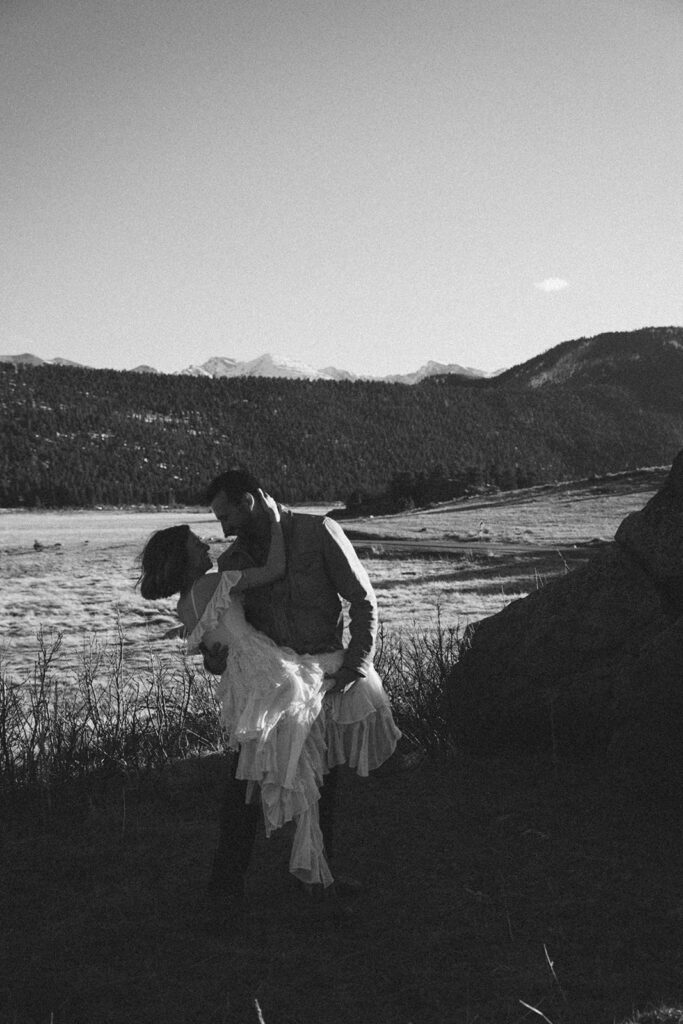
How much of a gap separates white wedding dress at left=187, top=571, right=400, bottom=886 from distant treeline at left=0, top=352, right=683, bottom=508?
103 meters

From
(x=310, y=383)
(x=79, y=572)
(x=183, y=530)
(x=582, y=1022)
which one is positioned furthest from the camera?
(x=310, y=383)

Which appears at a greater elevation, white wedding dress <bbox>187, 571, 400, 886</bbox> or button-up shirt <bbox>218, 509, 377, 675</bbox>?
button-up shirt <bbox>218, 509, 377, 675</bbox>

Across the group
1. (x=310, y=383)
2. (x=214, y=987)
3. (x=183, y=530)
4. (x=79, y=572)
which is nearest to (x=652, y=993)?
(x=214, y=987)

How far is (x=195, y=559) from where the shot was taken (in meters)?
3.82

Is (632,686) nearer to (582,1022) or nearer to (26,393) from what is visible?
(582,1022)

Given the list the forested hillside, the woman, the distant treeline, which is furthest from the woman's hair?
the forested hillside

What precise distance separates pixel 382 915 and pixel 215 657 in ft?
4.72

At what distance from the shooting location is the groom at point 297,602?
3.80 meters

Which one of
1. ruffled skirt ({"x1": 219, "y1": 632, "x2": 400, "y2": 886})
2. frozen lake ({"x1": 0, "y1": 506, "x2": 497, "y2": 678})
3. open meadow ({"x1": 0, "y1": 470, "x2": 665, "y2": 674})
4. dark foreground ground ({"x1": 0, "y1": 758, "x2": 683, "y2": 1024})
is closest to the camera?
dark foreground ground ({"x1": 0, "y1": 758, "x2": 683, "y2": 1024})

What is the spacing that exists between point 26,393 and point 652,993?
139 m

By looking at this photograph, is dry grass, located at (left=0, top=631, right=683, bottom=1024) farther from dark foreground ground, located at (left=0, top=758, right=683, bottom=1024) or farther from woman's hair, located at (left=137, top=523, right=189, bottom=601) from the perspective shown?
woman's hair, located at (left=137, top=523, right=189, bottom=601)

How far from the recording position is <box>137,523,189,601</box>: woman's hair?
3.75 meters

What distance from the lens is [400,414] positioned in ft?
452

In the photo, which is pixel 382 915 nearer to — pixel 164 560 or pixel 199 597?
pixel 199 597
